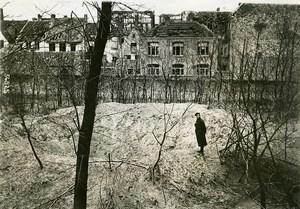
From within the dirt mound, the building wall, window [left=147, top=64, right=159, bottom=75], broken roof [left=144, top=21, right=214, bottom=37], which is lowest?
the dirt mound

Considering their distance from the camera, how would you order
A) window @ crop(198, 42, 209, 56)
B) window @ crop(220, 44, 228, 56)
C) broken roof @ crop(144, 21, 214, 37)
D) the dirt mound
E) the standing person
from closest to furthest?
1. the dirt mound
2. the standing person
3. window @ crop(198, 42, 209, 56)
4. broken roof @ crop(144, 21, 214, 37)
5. window @ crop(220, 44, 228, 56)

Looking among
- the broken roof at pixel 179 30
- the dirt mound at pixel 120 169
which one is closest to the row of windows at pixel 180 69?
the broken roof at pixel 179 30

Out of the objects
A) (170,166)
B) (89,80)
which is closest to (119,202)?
(170,166)

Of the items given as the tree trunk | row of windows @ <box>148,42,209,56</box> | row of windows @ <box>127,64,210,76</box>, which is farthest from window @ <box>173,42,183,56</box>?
the tree trunk

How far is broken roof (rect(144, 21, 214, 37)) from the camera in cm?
2752

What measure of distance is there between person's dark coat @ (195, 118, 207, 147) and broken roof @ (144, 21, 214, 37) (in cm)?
1425

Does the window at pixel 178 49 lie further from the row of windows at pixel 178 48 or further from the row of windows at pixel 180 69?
the row of windows at pixel 180 69

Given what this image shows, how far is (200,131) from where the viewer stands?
14.2 m

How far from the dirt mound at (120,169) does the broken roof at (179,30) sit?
39.6 ft

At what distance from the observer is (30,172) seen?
41.8 feet

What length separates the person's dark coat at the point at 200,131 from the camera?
Answer: 14.2 metres

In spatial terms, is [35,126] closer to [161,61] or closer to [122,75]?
[122,75]

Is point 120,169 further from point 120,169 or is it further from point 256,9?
point 256,9

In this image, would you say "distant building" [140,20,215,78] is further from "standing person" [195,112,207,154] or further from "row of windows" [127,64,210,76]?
"standing person" [195,112,207,154]
